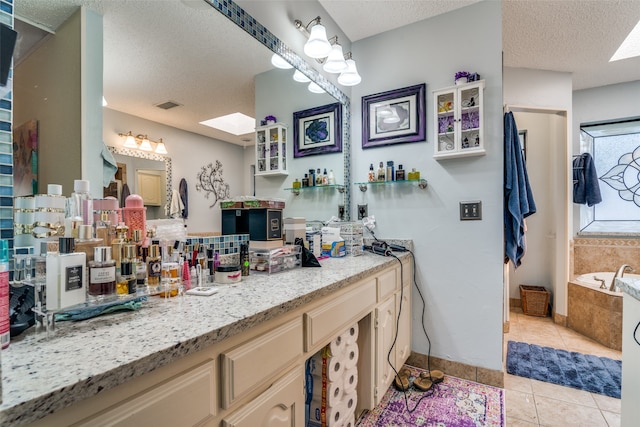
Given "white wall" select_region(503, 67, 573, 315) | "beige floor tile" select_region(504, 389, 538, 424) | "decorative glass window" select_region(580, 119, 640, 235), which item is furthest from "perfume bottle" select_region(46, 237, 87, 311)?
"decorative glass window" select_region(580, 119, 640, 235)

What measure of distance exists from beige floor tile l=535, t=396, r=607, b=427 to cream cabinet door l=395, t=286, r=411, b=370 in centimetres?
75

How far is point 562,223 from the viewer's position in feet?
9.96

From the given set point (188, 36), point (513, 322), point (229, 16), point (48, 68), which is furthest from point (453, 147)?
point (513, 322)

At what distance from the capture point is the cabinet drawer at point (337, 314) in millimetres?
1021

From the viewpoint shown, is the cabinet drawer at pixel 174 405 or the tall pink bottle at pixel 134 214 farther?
the tall pink bottle at pixel 134 214

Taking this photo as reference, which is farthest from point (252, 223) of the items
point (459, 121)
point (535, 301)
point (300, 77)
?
point (535, 301)

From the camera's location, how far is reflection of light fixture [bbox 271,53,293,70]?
1625 mm

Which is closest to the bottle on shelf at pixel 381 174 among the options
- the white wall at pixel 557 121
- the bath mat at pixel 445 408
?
the bath mat at pixel 445 408

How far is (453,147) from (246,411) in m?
1.87

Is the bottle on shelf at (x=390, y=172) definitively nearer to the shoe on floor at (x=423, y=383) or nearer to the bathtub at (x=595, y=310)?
the shoe on floor at (x=423, y=383)

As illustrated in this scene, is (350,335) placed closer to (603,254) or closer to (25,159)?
(25,159)

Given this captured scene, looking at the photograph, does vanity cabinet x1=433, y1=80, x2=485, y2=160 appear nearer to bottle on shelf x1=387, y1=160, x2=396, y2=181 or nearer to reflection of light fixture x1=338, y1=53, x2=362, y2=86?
bottle on shelf x1=387, y1=160, x2=396, y2=181

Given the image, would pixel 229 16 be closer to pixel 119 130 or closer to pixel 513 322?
pixel 119 130

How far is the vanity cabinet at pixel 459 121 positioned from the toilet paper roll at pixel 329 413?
1.58 m
